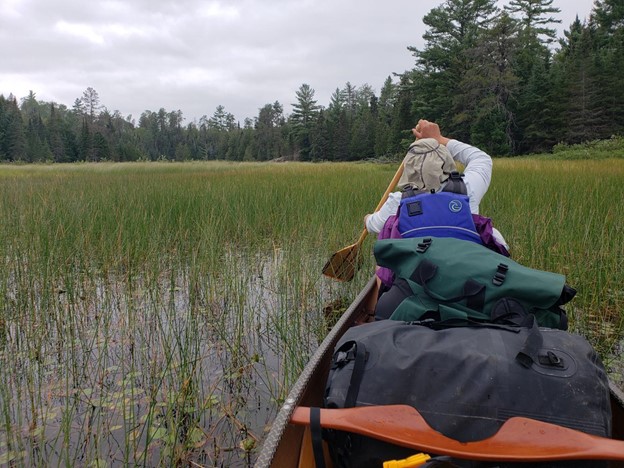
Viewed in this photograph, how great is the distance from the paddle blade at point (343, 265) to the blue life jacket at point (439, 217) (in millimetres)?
1739

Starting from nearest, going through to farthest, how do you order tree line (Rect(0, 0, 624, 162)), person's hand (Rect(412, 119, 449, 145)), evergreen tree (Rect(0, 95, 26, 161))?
person's hand (Rect(412, 119, 449, 145)) → tree line (Rect(0, 0, 624, 162)) → evergreen tree (Rect(0, 95, 26, 161))

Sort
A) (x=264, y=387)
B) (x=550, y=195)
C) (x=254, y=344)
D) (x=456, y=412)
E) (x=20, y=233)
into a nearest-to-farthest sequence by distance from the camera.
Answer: (x=456, y=412) → (x=264, y=387) → (x=254, y=344) → (x=20, y=233) → (x=550, y=195)

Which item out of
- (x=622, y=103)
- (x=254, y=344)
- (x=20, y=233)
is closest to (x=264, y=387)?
(x=254, y=344)

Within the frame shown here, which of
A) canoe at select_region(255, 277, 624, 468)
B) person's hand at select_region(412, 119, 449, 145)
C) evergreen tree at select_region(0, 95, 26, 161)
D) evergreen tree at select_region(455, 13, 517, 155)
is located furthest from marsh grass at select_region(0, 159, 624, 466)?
evergreen tree at select_region(0, 95, 26, 161)

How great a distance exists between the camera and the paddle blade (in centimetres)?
399

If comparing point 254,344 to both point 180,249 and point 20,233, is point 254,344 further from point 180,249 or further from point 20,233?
point 20,233

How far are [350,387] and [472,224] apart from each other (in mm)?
1229

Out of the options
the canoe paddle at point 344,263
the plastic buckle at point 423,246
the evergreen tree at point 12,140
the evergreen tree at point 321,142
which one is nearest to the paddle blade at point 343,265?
the canoe paddle at point 344,263

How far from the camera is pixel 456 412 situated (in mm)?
1245

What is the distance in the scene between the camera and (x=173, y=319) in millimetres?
3238

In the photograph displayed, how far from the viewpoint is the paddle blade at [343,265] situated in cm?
399

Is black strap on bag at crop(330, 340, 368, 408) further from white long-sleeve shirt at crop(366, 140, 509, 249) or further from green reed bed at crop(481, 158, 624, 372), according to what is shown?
green reed bed at crop(481, 158, 624, 372)

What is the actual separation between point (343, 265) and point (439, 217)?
77.3 inches

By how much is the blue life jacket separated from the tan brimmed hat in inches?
9.0
